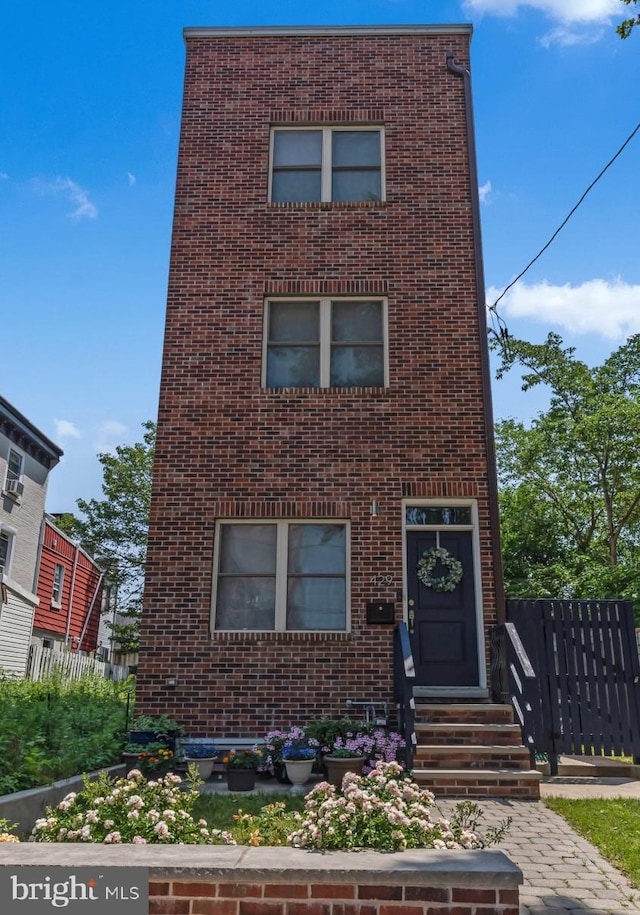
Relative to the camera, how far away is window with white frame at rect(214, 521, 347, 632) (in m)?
8.92

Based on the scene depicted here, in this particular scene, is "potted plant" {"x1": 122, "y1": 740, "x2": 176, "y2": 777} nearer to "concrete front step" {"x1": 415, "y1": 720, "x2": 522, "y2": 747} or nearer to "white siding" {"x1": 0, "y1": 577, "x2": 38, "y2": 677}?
"concrete front step" {"x1": 415, "y1": 720, "x2": 522, "y2": 747}

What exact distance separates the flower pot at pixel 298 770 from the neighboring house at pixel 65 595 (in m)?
17.0

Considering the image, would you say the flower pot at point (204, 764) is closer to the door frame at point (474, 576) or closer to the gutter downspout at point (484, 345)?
the door frame at point (474, 576)

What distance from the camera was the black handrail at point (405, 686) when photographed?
7.10 metres

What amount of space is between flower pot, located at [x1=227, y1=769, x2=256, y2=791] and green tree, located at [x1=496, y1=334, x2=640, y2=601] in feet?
42.2

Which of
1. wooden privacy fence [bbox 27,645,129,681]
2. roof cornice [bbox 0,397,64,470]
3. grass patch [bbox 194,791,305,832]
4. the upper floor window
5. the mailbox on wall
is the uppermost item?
the upper floor window

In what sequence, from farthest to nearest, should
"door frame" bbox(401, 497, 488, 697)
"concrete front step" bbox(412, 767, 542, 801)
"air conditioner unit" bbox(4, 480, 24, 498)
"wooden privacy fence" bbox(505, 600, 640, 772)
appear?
"air conditioner unit" bbox(4, 480, 24, 498), "door frame" bbox(401, 497, 488, 697), "wooden privacy fence" bbox(505, 600, 640, 772), "concrete front step" bbox(412, 767, 542, 801)

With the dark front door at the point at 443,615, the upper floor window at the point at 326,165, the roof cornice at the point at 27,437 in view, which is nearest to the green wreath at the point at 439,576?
the dark front door at the point at 443,615

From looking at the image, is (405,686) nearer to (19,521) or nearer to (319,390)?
(319,390)

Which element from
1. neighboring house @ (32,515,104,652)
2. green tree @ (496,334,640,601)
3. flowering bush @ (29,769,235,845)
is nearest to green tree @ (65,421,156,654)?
neighboring house @ (32,515,104,652)

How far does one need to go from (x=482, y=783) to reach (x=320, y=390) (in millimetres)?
5101

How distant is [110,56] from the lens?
10.1m

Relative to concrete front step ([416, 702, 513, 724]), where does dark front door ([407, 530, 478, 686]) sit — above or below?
above

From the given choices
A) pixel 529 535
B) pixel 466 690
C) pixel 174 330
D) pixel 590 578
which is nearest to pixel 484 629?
pixel 466 690
